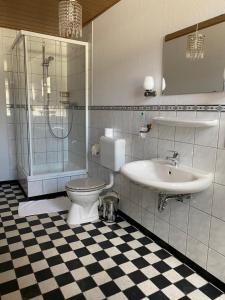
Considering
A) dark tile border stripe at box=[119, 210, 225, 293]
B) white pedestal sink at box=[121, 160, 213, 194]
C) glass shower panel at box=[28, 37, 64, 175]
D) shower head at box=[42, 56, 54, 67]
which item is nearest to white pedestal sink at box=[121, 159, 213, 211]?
white pedestal sink at box=[121, 160, 213, 194]

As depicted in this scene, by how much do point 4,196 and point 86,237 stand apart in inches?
60.2

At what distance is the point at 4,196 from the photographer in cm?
311

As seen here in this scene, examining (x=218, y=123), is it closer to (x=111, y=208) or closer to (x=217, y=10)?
(x=217, y=10)

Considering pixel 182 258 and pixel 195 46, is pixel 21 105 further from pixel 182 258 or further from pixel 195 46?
pixel 182 258

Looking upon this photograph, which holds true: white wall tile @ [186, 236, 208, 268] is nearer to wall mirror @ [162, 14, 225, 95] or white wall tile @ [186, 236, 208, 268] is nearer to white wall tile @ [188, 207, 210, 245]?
white wall tile @ [188, 207, 210, 245]

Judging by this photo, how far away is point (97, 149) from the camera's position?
287cm

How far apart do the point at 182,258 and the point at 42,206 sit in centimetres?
170

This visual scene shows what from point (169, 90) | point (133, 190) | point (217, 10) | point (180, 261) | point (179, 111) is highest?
point (217, 10)

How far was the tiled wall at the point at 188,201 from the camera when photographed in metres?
1.57

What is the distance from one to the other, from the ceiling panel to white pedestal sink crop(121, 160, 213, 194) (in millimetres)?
1752

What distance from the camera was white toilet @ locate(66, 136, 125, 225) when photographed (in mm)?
2355

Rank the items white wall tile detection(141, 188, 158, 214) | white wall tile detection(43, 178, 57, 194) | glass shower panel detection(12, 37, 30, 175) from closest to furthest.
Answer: white wall tile detection(141, 188, 158, 214) < glass shower panel detection(12, 37, 30, 175) < white wall tile detection(43, 178, 57, 194)

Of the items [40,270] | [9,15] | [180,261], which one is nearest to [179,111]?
[180,261]

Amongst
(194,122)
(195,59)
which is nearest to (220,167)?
(194,122)
